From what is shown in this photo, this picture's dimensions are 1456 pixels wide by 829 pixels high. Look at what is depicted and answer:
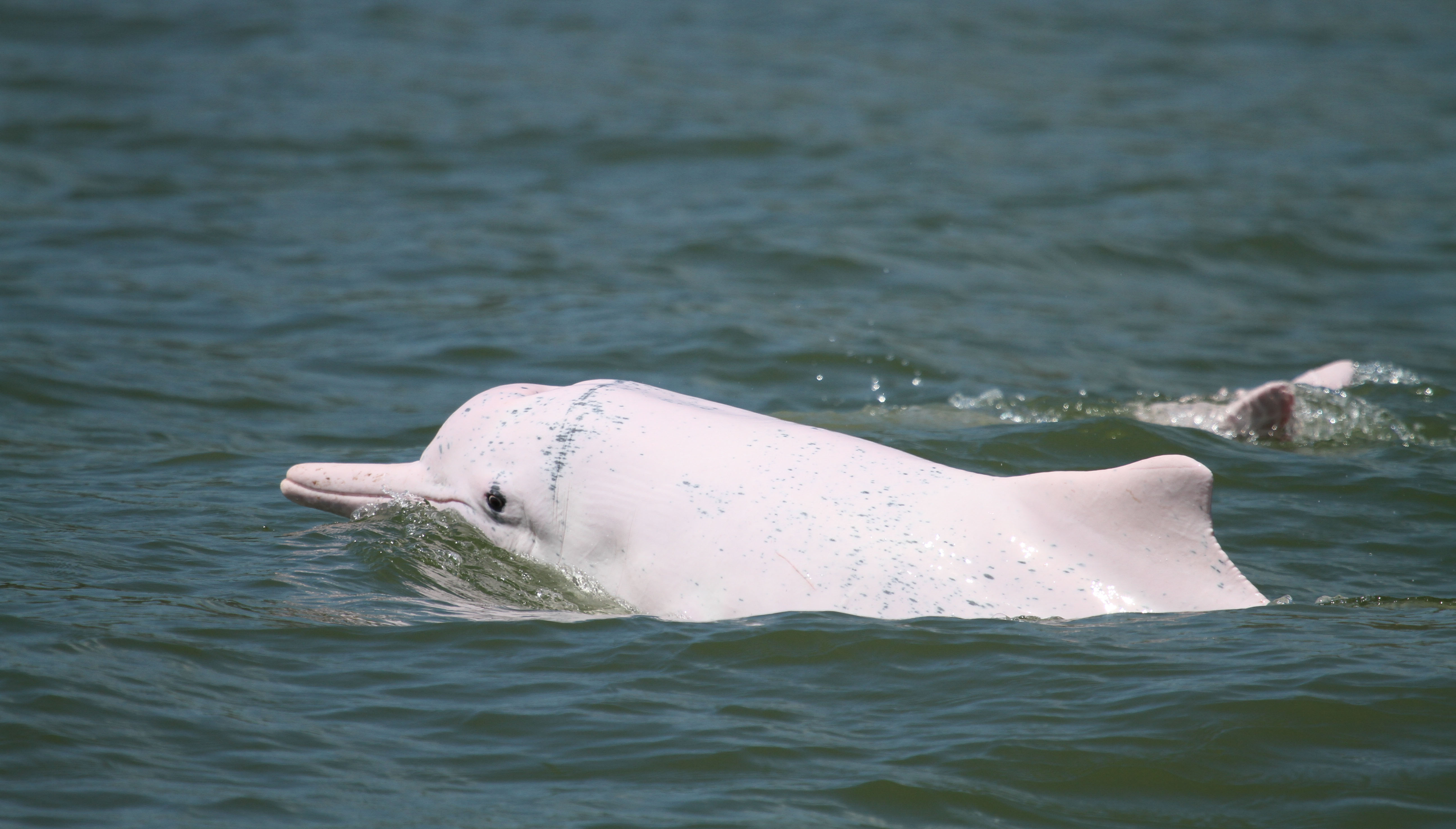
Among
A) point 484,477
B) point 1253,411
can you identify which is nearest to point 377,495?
point 484,477

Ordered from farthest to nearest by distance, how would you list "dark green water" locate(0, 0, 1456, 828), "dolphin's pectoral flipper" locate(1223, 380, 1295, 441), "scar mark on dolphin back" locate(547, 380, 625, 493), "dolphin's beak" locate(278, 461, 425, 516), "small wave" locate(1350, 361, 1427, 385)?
"small wave" locate(1350, 361, 1427, 385) < "dolphin's pectoral flipper" locate(1223, 380, 1295, 441) < "dolphin's beak" locate(278, 461, 425, 516) < "scar mark on dolphin back" locate(547, 380, 625, 493) < "dark green water" locate(0, 0, 1456, 828)

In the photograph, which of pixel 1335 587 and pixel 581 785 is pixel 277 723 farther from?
pixel 1335 587

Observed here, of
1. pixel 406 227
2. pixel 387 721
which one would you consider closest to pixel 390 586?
pixel 387 721

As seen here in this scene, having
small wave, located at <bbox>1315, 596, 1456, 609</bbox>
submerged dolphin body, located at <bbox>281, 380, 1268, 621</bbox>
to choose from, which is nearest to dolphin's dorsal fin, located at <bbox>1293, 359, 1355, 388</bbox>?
small wave, located at <bbox>1315, 596, 1456, 609</bbox>

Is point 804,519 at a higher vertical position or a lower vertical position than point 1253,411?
higher

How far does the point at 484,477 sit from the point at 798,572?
1.74 meters

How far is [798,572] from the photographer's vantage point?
21.2ft

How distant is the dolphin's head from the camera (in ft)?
23.3

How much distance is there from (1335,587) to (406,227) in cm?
1232

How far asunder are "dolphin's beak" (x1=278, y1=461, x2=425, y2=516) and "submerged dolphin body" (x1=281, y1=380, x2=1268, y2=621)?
0.56 metres

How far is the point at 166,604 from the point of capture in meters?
7.04

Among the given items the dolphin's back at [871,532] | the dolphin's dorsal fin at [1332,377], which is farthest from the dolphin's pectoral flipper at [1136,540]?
the dolphin's dorsal fin at [1332,377]

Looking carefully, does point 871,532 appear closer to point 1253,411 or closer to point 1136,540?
point 1136,540

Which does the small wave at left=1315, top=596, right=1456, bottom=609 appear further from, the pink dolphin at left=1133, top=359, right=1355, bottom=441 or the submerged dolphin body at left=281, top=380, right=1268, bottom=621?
the pink dolphin at left=1133, top=359, right=1355, bottom=441
